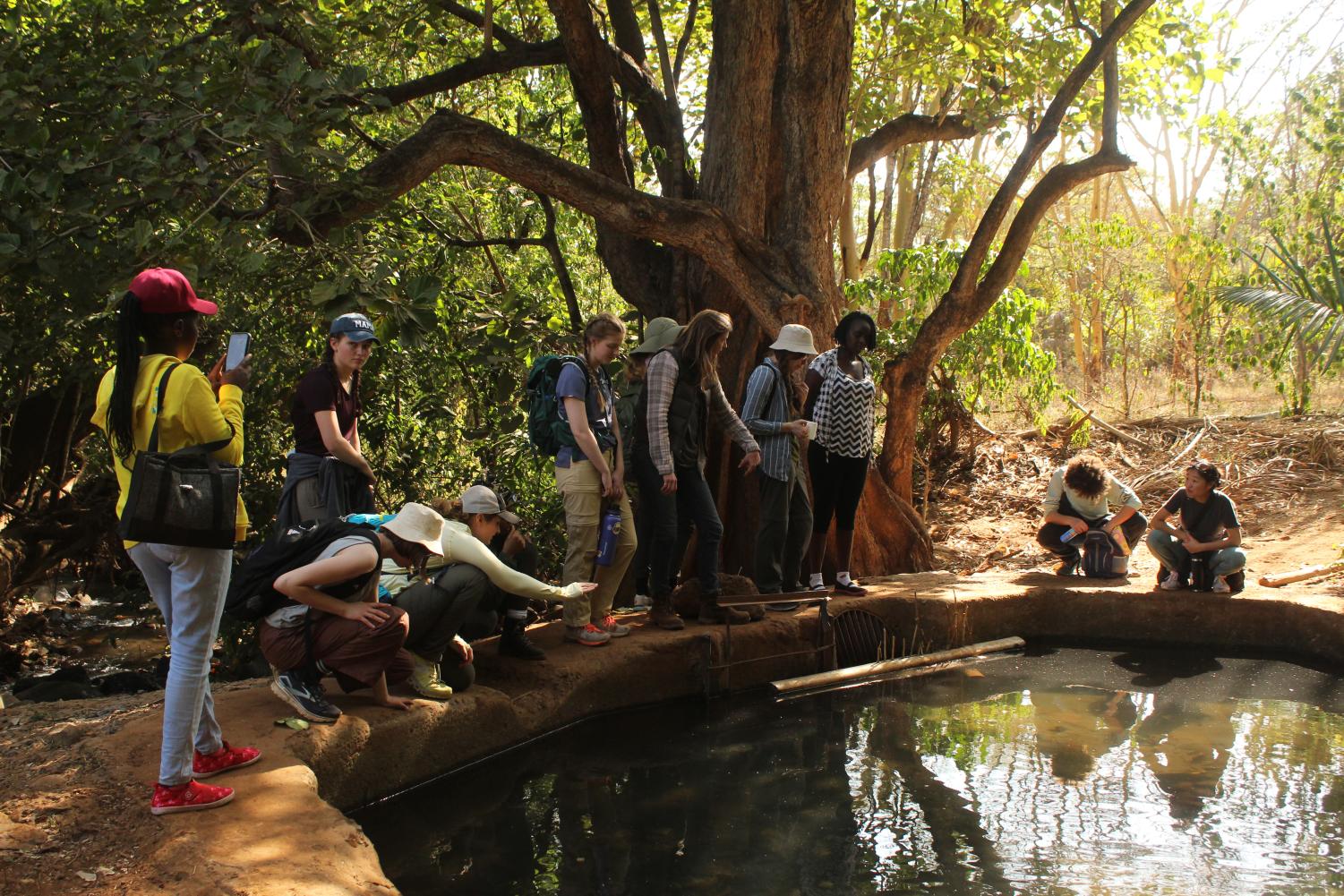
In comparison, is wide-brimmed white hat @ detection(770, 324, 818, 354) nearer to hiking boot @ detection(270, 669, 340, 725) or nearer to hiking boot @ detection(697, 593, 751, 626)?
hiking boot @ detection(697, 593, 751, 626)

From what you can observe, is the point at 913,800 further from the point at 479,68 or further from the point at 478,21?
the point at 478,21

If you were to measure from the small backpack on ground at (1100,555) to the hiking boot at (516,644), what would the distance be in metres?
4.49

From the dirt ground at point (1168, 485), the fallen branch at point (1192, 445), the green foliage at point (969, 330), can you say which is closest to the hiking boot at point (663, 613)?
the green foliage at point (969, 330)

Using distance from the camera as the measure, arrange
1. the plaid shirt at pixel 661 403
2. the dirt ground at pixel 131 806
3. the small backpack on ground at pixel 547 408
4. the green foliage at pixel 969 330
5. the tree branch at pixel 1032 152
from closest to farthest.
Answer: the dirt ground at pixel 131 806, the small backpack on ground at pixel 547 408, the plaid shirt at pixel 661 403, the tree branch at pixel 1032 152, the green foliage at pixel 969 330

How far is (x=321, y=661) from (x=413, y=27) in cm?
623

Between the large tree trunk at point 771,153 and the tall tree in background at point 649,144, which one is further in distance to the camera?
the large tree trunk at point 771,153

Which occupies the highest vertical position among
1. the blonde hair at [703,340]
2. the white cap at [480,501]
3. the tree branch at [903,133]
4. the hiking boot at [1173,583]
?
the tree branch at [903,133]

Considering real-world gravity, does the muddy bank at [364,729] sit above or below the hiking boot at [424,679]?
below

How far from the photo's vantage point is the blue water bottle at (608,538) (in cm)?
613

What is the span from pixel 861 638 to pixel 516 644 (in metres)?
2.54

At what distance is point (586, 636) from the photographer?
6.19 m

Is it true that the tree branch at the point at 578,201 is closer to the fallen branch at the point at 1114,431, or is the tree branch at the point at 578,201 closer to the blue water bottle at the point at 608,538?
the blue water bottle at the point at 608,538

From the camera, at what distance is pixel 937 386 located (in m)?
12.5

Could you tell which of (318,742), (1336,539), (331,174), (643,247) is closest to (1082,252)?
(1336,539)
